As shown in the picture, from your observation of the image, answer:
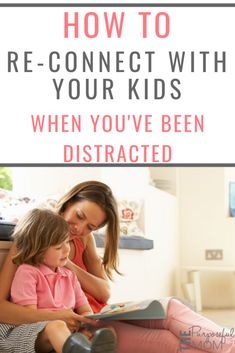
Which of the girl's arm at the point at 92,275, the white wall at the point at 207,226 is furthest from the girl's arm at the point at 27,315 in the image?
the white wall at the point at 207,226

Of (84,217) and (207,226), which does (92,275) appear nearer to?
(84,217)

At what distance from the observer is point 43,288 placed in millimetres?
1834

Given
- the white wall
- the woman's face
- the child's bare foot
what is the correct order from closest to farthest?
the child's bare foot, the woman's face, the white wall

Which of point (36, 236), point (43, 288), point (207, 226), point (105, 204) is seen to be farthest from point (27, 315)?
point (207, 226)

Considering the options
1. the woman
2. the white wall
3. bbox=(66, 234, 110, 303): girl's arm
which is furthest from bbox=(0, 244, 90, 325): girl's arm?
the white wall

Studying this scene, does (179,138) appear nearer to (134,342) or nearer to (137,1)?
(137,1)

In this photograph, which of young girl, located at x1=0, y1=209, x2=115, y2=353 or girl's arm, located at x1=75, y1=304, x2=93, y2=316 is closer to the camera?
young girl, located at x1=0, y1=209, x2=115, y2=353

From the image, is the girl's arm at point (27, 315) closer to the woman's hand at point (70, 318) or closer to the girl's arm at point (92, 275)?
the woman's hand at point (70, 318)

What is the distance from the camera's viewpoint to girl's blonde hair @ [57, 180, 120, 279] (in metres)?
2.25

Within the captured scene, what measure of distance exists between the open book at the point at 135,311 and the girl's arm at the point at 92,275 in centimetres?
23

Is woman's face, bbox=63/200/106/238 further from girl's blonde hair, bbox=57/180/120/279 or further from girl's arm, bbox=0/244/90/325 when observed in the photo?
girl's arm, bbox=0/244/90/325

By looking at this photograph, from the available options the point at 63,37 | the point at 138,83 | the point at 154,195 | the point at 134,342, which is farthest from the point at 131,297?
the point at 134,342

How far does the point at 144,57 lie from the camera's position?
2744 millimetres

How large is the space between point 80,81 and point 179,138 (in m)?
0.55
